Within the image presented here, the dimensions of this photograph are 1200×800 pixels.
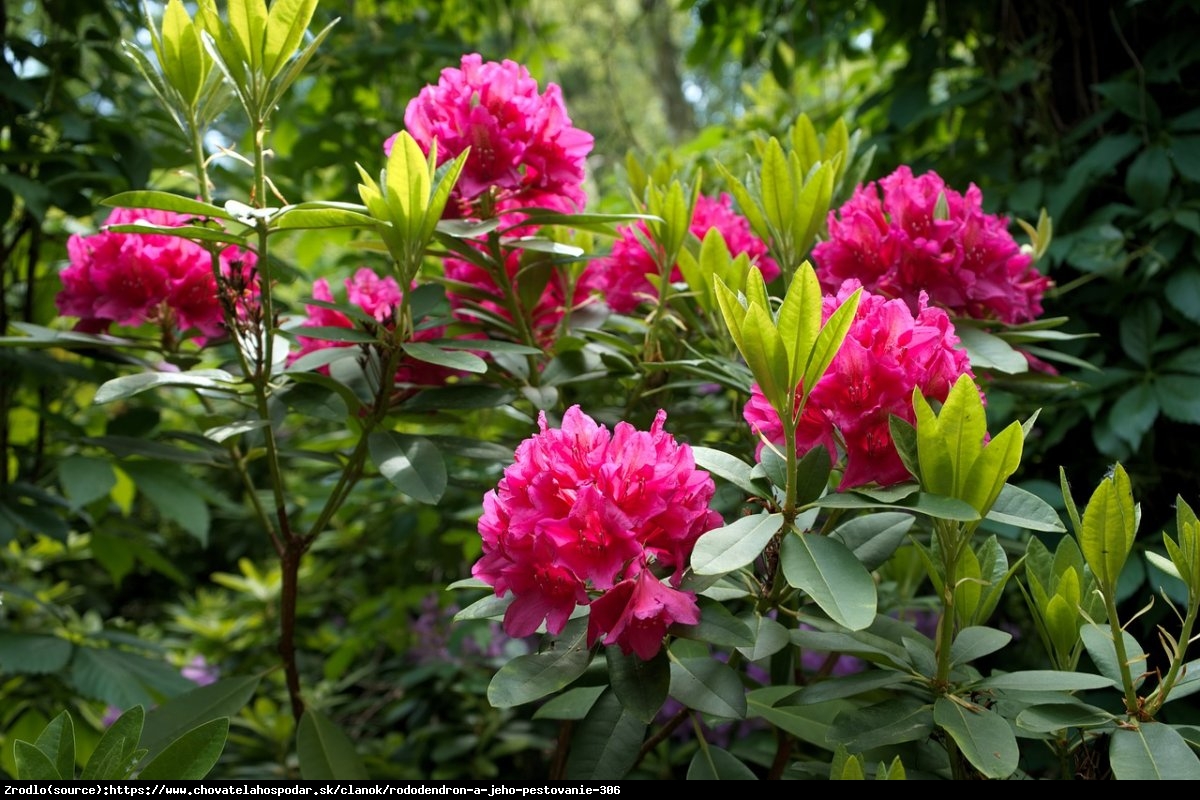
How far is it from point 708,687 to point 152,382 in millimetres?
673

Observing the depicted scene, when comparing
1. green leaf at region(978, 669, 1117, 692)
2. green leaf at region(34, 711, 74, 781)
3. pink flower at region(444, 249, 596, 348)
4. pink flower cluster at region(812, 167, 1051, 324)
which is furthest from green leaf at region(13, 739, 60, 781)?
pink flower cluster at region(812, 167, 1051, 324)

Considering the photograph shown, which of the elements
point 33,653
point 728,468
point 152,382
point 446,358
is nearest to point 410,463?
point 446,358

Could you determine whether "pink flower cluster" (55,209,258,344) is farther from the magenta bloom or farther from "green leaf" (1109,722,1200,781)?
"green leaf" (1109,722,1200,781)

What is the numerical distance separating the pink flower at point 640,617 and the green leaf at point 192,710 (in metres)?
0.59

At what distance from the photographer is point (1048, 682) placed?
779 millimetres

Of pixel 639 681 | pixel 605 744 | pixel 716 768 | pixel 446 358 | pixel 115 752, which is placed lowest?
pixel 716 768

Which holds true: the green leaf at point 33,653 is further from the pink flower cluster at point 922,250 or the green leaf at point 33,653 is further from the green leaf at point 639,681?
the pink flower cluster at point 922,250

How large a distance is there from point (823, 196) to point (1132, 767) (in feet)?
2.28

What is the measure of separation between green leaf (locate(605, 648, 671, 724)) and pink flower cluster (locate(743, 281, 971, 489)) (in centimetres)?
23

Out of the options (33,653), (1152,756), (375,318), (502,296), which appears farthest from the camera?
(33,653)

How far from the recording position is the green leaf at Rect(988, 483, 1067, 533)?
0.74 meters

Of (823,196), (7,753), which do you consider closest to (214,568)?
(7,753)

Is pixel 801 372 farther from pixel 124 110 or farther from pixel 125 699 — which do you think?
pixel 124 110

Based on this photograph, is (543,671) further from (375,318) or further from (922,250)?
(922,250)
